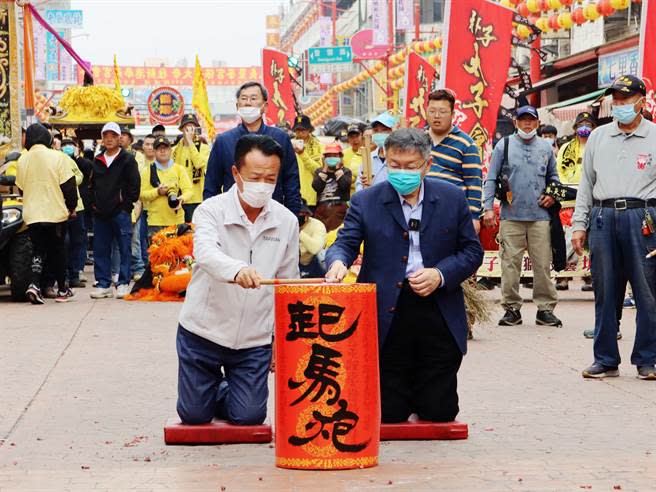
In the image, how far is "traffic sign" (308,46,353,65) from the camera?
57094 millimetres

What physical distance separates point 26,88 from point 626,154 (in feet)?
40.1

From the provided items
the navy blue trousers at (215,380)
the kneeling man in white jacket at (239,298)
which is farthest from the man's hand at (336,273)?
the navy blue trousers at (215,380)

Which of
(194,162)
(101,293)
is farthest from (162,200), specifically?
(101,293)

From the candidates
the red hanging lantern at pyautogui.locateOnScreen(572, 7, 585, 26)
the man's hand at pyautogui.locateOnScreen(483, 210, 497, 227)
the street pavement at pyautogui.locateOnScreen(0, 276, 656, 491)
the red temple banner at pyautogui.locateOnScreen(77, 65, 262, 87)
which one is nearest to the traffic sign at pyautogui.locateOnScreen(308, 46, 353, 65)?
the red hanging lantern at pyautogui.locateOnScreen(572, 7, 585, 26)

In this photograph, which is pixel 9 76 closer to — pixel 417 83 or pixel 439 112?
pixel 417 83

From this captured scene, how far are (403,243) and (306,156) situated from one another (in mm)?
11278

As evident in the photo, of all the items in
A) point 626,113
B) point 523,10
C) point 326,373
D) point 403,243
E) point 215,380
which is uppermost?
point 523,10

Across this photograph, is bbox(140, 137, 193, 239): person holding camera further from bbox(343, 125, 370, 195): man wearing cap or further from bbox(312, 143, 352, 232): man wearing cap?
bbox(343, 125, 370, 195): man wearing cap

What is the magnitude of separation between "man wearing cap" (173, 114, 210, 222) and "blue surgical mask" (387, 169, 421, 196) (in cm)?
1127

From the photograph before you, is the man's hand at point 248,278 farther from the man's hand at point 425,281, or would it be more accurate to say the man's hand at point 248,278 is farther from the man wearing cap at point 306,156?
the man wearing cap at point 306,156

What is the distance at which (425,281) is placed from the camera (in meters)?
6.48

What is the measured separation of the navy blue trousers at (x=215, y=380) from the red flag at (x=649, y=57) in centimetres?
750

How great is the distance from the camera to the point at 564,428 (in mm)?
7086

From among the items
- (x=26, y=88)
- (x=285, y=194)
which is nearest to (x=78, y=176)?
(x=26, y=88)
